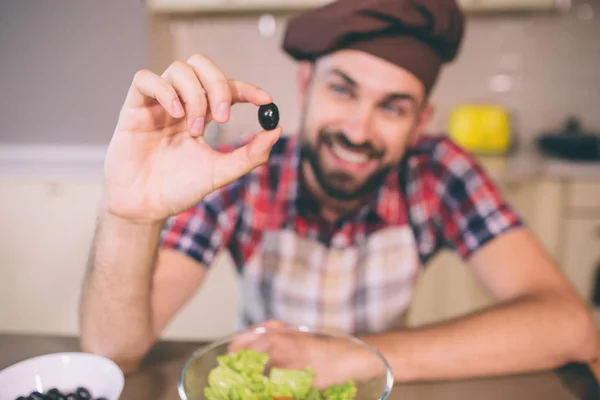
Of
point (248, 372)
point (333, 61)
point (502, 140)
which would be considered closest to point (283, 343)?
point (248, 372)

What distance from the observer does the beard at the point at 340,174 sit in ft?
2.90

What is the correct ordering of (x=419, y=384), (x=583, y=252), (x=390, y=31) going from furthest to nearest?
(x=583, y=252) → (x=390, y=31) → (x=419, y=384)

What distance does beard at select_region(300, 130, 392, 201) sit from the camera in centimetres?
89

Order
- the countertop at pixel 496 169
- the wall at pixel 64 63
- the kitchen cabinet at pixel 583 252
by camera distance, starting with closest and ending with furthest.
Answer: the wall at pixel 64 63
the countertop at pixel 496 169
the kitchen cabinet at pixel 583 252

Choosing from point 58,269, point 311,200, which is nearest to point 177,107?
point 311,200

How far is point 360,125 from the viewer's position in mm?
863

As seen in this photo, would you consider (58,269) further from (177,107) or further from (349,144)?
(177,107)

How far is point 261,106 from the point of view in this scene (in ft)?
1.47

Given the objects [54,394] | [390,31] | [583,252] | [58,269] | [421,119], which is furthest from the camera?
[583,252]

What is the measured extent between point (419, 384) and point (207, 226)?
0.45 m

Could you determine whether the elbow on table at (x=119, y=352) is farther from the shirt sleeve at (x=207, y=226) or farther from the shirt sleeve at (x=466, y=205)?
the shirt sleeve at (x=466, y=205)

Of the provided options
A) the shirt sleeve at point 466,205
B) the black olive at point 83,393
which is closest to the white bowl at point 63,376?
the black olive at point 83,393

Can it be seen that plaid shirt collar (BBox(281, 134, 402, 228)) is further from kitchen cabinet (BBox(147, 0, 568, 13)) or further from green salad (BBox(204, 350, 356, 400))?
kitchen cabinet (BBox(147, 0, 568, 13))

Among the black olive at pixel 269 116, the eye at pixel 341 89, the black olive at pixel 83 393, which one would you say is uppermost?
the eye at pixel 341 89
